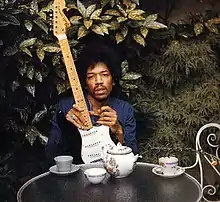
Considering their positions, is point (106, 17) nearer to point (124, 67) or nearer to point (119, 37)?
point (119, 37)

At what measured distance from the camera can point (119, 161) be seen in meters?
2.20

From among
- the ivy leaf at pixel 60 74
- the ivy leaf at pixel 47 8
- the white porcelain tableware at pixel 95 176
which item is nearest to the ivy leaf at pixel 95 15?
the ivy leaf at pixel 47 8

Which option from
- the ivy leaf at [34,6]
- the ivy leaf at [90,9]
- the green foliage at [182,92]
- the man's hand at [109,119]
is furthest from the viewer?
Answer: the green foliage at [182,92]

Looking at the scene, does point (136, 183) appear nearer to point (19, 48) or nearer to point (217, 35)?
point (19, 48)

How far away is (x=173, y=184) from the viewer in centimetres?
220

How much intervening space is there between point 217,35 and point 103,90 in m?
0.98

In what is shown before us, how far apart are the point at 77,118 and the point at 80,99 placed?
0.12 m

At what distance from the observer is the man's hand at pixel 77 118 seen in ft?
9.01

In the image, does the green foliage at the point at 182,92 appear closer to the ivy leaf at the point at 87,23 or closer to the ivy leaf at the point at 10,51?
the ivy leaf at the point at 87,23

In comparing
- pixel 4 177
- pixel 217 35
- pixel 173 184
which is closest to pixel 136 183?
pixel 173 184

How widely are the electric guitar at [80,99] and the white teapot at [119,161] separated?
Answer: 46 cm

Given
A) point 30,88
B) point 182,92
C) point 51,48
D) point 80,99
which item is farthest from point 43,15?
point 182,92

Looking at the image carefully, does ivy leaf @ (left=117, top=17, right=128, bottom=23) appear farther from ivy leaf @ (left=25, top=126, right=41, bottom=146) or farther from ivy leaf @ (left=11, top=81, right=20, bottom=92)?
ivy leaf @ (left=25, top=126, right=41, bottom=146)

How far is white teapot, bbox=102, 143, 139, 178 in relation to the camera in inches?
86.9
